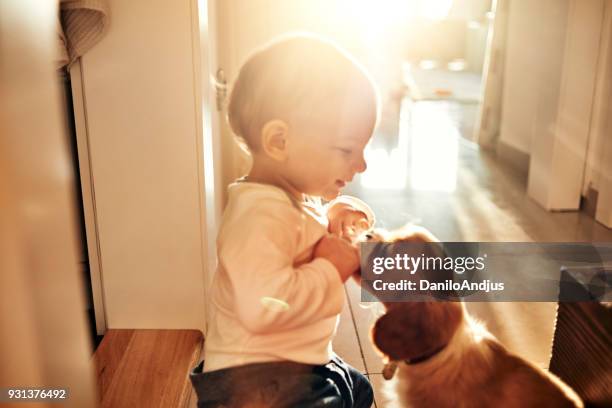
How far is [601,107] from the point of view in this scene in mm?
634

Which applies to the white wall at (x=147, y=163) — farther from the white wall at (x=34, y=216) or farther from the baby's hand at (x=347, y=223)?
the white wall at (x=34, y=216)

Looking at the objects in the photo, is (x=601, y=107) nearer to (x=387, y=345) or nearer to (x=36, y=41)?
(x=387, y=345)

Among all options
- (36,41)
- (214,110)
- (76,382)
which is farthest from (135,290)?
(36,41)

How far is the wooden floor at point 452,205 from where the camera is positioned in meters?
0.56

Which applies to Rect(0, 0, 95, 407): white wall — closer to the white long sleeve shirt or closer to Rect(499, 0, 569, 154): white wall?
the white long sleeve shirt

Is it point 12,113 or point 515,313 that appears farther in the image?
point 515,313

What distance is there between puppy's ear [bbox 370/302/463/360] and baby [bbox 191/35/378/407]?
2.4 inches

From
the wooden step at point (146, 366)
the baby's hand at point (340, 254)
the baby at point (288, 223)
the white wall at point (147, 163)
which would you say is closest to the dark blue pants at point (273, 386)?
the baby at point (288, 223)

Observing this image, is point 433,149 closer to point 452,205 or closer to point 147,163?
point 452,205

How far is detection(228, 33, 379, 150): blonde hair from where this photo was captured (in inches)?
17.9

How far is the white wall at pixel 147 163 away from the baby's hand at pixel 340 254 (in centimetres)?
48

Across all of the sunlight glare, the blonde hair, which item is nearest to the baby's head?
the blonde hair

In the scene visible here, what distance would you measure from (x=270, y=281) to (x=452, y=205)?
28 cm

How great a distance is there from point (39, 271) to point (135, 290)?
0.83m
